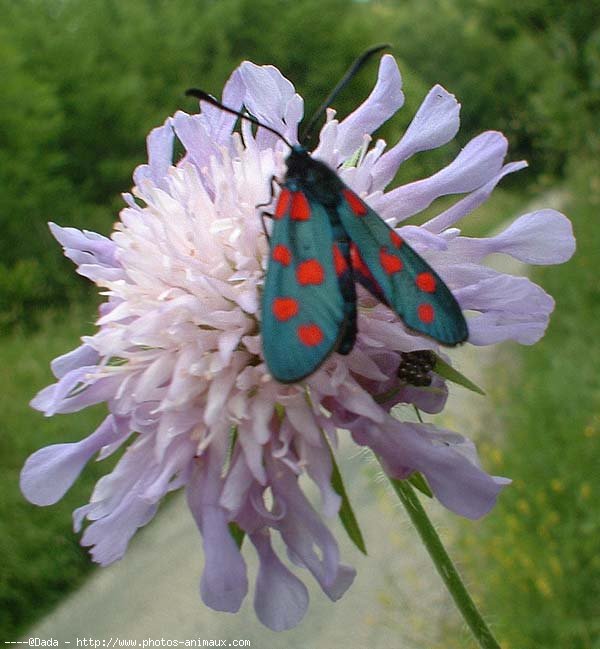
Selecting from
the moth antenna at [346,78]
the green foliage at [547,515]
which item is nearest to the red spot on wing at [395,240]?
the moth antenna at [346,78]

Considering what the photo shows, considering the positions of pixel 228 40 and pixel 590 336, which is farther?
pixel 228 40

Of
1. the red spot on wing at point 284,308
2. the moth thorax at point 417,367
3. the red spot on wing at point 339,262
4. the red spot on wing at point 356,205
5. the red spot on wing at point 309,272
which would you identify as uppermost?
the red spot on wing at point 356,205

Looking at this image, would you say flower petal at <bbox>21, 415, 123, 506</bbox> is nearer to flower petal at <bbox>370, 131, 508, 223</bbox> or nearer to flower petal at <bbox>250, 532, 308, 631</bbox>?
flower petal at <bbox>250, 532, 308, 631</bbox>

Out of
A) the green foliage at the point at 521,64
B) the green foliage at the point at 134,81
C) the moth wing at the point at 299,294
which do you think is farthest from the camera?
the green foliage at the point at 521,64

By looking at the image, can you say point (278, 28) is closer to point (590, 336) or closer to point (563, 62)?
point (563, 62)

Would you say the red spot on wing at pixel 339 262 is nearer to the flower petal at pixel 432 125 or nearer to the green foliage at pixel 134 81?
the flower petal at pixel 432 125

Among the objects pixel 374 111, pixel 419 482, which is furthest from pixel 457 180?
pixel 419 482

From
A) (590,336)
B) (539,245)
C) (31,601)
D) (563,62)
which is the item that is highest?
(539,245)

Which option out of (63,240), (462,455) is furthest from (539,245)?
(63,240)
